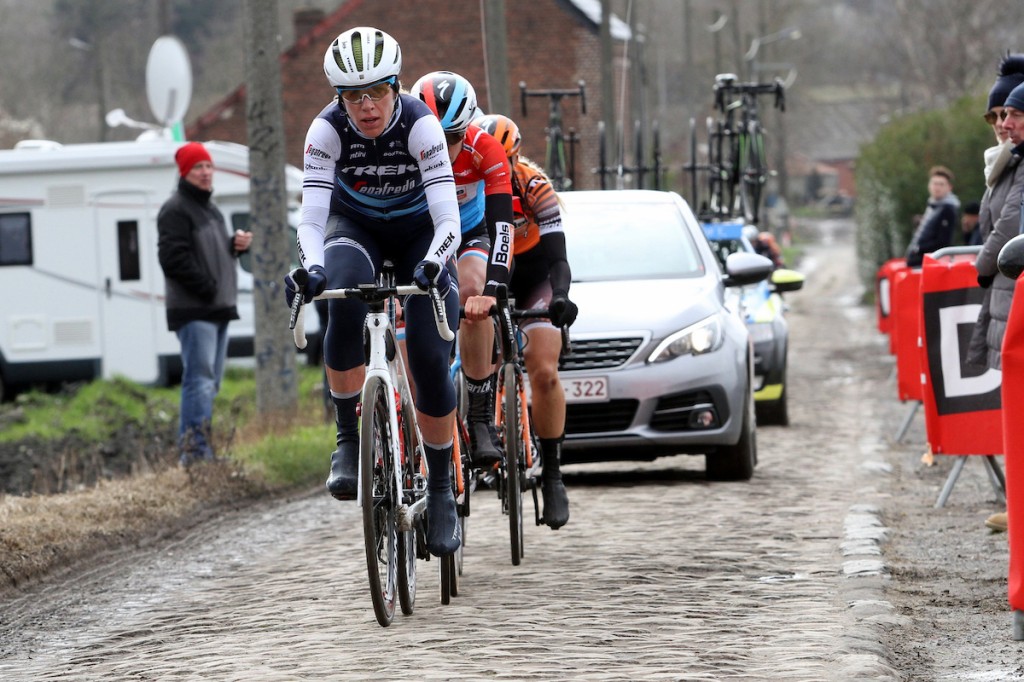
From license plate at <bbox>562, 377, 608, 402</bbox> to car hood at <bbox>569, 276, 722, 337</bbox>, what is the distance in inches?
11.0

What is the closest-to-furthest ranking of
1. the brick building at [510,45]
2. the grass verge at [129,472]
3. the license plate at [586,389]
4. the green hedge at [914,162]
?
the grass verge at [129,472]
the license plate at [586,389]
the green hedge at [914,162]
the brick building at [510,45]

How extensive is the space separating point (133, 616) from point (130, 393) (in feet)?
44.9

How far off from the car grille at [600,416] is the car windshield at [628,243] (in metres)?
1.00

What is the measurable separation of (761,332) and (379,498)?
8697mm

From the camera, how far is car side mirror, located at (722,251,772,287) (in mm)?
11094

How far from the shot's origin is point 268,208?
48.8ft

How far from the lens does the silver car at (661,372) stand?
10.6 metres

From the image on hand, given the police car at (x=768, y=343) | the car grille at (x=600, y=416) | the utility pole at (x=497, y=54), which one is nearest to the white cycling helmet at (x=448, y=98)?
the car grille at (x=600, y=416)

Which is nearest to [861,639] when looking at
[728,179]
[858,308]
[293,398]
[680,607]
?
[680,607]

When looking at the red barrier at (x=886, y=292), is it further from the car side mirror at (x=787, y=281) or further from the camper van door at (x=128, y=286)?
the camper van door at (x=128, y=286)

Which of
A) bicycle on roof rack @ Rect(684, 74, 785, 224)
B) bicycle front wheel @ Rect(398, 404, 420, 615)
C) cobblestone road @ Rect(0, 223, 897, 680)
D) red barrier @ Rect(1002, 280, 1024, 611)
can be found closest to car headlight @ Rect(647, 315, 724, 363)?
cobblestone road @ Rect(0, 223, 897, 680)

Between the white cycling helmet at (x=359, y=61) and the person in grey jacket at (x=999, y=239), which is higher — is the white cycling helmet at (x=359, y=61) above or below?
above

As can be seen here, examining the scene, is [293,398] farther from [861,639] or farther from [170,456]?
[861,639]

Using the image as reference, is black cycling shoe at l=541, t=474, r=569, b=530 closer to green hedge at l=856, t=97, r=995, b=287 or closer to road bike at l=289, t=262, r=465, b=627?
road bike at l=289, t=262, r=465, b=627
